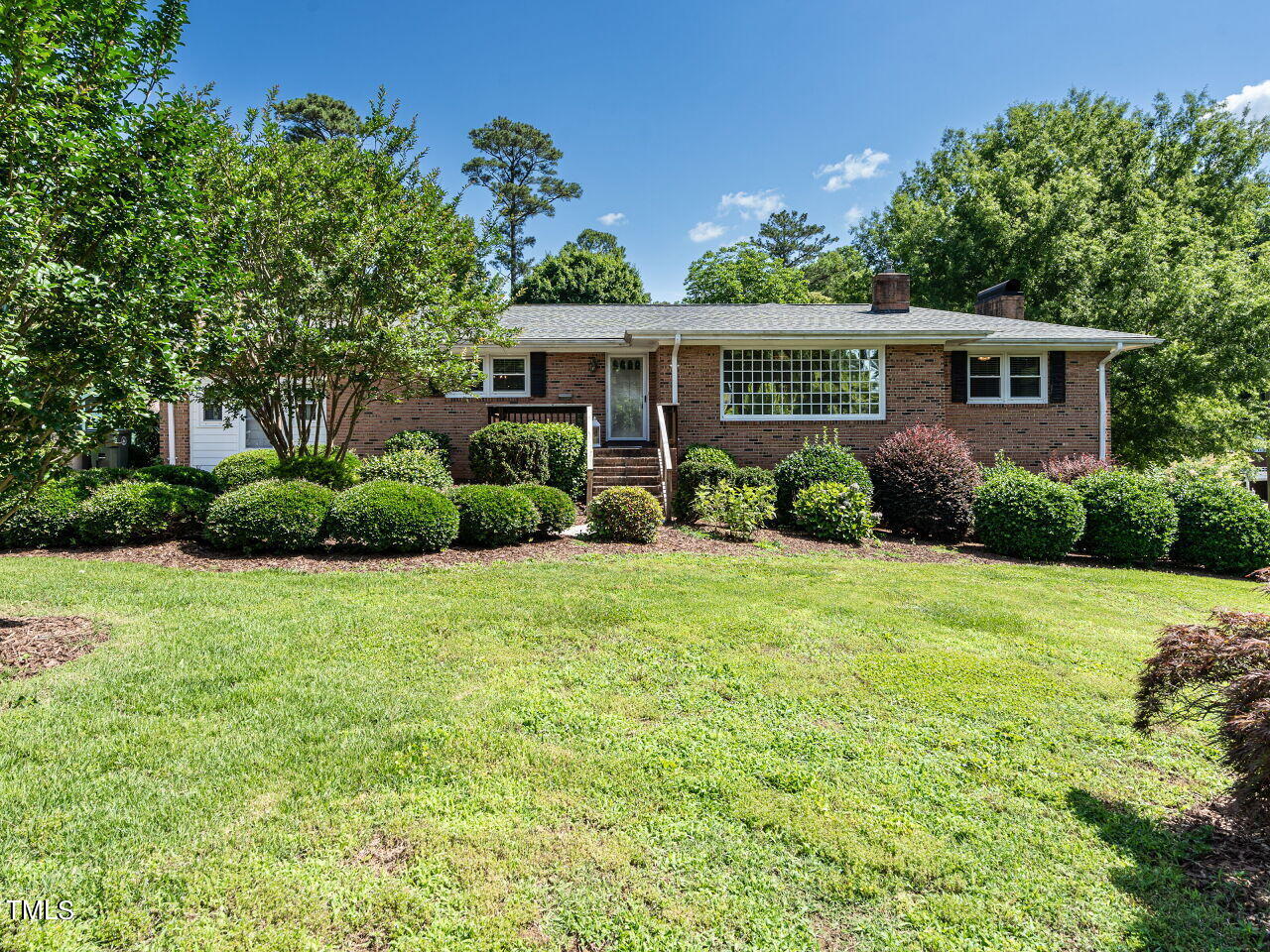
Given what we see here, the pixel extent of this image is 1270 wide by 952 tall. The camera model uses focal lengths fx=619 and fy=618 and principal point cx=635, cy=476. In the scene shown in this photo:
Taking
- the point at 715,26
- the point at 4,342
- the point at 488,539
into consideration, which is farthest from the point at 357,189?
the point at 715,26

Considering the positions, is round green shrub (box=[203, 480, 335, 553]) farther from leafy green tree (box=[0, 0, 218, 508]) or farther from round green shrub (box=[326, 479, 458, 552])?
leafy green tree (box=[0, 0, 218, 508])

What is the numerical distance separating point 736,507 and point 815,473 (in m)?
1.87

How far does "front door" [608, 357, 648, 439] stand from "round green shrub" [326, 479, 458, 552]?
6.52 m

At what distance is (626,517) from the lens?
8.56 metres

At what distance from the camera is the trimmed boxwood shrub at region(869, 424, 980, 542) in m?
9.93

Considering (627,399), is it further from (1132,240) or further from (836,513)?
(1132,240)

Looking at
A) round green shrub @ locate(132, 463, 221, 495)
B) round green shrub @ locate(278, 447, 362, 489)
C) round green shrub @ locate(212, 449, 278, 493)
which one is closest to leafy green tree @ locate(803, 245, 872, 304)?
round green shrub @ locate(278, 447, 362, 489)

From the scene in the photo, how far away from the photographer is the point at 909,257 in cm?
2236

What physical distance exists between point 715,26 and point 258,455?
11.2 m

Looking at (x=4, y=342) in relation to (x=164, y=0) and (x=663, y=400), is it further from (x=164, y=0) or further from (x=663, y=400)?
(x=663, y=400)

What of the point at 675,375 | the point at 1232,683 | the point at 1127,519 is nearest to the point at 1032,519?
the point at 1127,519

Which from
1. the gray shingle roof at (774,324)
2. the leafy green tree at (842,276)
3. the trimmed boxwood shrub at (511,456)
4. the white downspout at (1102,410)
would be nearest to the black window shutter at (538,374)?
the gray shingle roof at (774,324)

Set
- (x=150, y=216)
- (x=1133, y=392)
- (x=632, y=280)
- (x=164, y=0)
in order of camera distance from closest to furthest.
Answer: (x=150, y=216) → (x=164, y=0) → (x=1133, y=392) → (x=632, y=280)

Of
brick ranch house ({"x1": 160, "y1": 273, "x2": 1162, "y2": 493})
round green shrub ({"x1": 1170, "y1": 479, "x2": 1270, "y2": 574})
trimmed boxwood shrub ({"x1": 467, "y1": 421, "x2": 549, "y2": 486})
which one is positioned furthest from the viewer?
brick ranch house ({"x1": 160, "y1": 273, "x2": 1162, "y2": 493})
